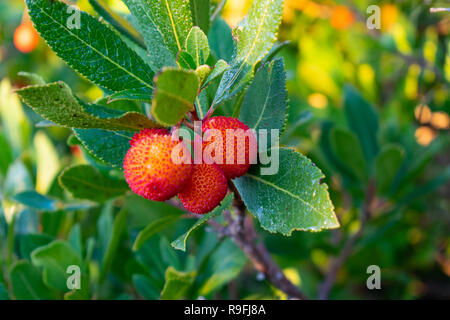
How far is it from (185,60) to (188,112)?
86 mm

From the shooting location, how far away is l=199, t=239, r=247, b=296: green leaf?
1131 millimetres

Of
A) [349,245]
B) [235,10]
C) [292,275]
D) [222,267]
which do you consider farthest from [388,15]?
[222,267]

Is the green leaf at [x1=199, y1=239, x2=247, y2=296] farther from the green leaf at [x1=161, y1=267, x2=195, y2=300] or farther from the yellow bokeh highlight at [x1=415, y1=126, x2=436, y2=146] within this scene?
the yellow bokeh highlight at [x1=415, y1=126, x2=436, y2=146]

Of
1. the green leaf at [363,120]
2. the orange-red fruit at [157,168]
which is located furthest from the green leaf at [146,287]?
the green leaf at [363,120]

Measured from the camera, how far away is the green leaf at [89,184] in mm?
1012

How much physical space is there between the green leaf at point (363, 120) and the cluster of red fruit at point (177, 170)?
910mm

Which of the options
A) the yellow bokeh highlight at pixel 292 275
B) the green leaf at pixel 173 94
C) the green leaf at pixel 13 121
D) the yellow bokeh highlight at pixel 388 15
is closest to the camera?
the green leaf at pixel 173 94

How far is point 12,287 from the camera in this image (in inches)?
43.8

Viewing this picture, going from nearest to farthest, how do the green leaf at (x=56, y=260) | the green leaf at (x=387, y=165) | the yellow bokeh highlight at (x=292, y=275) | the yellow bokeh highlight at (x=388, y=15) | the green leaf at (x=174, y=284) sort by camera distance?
the green leaf at (x=174, y=284), the green leaf at (x=56, y=260), the green leaf at (x=387, y=165), the yellow bokeh highlight at (x=292, y=275), the yellow bokeh highlight at (x=388, y=15)

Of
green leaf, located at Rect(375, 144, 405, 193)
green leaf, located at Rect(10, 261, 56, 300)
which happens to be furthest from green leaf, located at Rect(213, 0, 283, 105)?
green leaf, located at Rect(375, 144, 405, 193)

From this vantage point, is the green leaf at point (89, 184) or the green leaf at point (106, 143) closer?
the green leaf at point (106, 143)

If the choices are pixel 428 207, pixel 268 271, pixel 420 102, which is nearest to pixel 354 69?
pixel 420 102

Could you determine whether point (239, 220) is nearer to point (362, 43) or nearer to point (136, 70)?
point (136, 70)

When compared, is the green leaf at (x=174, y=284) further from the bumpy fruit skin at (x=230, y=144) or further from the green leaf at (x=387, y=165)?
the green leaf at (x=387, y=165)
